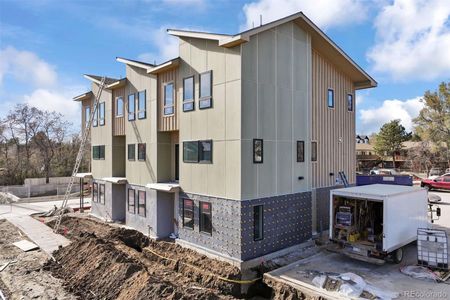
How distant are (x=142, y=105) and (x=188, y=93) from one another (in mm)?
4241

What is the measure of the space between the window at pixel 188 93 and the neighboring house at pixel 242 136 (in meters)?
0.05

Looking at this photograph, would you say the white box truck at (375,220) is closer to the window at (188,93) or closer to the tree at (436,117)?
the window at (188,93)

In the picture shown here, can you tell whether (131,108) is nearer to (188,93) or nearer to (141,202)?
(141,202)

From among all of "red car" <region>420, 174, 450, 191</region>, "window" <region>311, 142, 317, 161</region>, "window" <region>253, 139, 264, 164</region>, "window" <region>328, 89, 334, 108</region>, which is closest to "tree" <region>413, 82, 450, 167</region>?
"red car" <region>420, 174, 450, 191</region>

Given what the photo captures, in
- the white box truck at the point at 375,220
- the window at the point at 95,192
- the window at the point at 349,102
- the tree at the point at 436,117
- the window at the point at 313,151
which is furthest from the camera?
the tree at the point at 436,117

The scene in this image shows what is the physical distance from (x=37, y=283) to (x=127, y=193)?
7.28 m

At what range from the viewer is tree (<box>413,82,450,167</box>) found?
36812 mm

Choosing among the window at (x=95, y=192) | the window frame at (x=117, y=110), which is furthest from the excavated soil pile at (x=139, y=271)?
the window frame at (x=117, y=110)

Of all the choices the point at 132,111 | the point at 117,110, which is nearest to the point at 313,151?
the point at 132,111

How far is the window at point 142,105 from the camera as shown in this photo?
16297 mm

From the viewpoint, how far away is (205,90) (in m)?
12.5

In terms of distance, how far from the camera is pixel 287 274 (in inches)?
404

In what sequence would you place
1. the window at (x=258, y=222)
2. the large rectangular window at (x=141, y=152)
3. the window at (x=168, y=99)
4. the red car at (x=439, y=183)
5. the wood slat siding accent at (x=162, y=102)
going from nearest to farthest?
the window at (x=258, y=222) → the wood slat siding accent at (x=162, y=102) → the window at (x=168, y=99) → the large rectangular window at (x=141, y=152) → the red car at (x=439, y=183)

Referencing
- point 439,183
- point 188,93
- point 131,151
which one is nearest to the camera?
point 188,93
